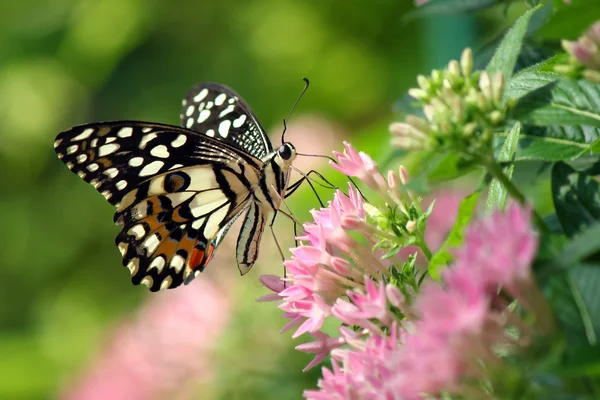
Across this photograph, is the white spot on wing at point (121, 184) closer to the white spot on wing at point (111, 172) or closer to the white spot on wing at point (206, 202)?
the white spot on wing at point (111, 172)

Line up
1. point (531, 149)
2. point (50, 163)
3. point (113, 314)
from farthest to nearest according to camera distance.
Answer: point (50, 163) < point (113, 314) < point (531, 149)

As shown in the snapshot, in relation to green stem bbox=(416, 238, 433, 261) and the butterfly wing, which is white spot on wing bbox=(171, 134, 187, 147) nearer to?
the butterfly wing

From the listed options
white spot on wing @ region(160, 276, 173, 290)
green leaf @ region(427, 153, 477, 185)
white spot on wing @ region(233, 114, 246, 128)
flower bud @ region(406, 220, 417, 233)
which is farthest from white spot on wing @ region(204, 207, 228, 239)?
flower bud @ region(406, 220, 417, 233)

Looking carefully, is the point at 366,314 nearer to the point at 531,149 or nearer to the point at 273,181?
the point at 531,149

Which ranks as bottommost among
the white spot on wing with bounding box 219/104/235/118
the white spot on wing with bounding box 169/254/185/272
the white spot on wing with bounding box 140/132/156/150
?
the white spot on wing with bounding box 169/254/185/272

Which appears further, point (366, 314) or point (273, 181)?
point (273, 181)

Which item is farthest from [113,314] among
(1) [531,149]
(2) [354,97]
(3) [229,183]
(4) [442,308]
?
(4) [442,308]

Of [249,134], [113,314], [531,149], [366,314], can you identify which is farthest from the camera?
[113,314]

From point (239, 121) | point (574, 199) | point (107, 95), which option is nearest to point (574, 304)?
point (574, 199)
